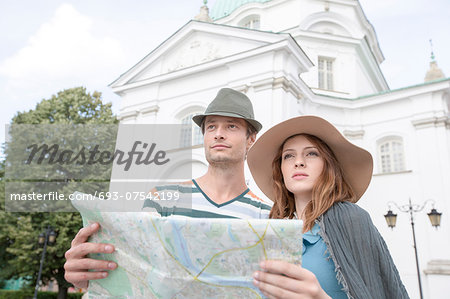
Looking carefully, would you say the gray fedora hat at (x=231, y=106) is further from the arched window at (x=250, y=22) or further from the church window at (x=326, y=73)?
the arched window at (x=250, y=22)

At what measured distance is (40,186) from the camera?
1838 centimetres

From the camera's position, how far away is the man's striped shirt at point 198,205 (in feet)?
8.93

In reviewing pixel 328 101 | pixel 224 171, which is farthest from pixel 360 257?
pixel 328 101

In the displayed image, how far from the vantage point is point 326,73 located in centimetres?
2141

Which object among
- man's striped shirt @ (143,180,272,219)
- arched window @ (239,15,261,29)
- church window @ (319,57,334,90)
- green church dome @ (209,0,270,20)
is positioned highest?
green church dome @ (209,0,270,20)

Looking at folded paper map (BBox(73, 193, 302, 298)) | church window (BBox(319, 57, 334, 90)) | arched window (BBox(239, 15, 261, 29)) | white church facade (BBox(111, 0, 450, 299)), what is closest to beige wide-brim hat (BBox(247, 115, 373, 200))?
folded paper map (BBox(73, 193, 302, 298))

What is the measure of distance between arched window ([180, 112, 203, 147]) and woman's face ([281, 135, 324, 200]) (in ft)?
47.5

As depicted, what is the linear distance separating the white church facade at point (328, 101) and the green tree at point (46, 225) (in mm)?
4404

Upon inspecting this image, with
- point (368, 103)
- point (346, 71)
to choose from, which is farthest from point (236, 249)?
point (346, 71)

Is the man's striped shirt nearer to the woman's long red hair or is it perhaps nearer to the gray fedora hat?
the woman's long red hair

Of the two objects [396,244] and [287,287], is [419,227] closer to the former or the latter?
[396,244]

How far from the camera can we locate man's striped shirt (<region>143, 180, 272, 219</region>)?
272 centimetres

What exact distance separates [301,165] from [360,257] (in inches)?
26.4

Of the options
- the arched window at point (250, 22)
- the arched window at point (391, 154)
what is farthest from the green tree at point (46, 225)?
the arched window at point (391, 154)
